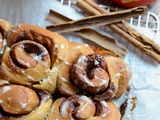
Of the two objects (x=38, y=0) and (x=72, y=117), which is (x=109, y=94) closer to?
(x=72, y=117)

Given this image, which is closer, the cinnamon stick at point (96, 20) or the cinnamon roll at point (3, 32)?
the cinnamon roll at point (3, 32)

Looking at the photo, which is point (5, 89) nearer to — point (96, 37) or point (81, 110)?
point (81, 110)

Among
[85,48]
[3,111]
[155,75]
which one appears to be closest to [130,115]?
[155,75]

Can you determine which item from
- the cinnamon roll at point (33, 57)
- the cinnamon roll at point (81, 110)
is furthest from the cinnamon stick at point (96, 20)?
the cinnamon roll at point (81, 110)

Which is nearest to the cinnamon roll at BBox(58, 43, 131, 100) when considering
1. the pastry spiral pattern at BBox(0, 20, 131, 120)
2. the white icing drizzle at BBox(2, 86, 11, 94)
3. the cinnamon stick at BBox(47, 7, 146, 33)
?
the pastry spiral pattern at BBox(0, 20, 131, 120)

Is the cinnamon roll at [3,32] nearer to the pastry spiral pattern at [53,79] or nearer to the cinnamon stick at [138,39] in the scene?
the pastry spiral pattern at [53,79]

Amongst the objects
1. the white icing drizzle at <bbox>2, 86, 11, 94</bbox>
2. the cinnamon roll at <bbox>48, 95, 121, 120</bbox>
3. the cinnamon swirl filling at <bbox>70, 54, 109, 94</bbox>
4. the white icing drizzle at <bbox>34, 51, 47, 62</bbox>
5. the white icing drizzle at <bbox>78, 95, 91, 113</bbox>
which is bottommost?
the cinnamon roll at <bbox>48, 95, 121, 120</bbox>

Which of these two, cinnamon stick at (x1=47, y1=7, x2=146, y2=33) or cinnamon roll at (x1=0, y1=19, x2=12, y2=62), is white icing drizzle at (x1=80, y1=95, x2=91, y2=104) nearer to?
cinnamon roll at (x1=0, y1=19, x2=12, y2=62)
